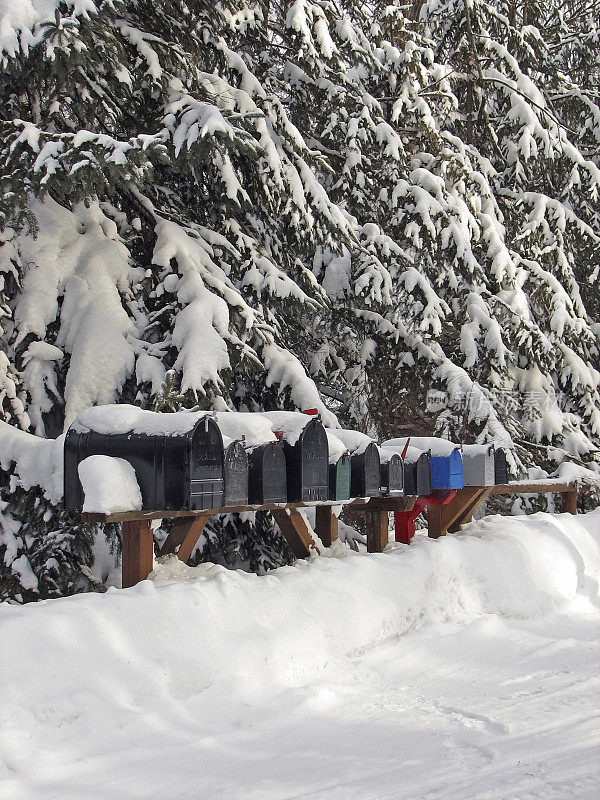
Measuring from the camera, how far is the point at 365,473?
501 centimetres

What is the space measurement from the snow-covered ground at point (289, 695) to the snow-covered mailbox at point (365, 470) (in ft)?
1.52

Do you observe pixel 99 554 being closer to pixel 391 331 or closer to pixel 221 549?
pixel 221 549

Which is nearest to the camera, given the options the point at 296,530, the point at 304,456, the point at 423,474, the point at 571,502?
the point at 304,456

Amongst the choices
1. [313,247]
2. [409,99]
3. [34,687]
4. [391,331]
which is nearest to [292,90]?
[409,99]

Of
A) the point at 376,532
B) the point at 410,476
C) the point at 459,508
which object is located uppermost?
the point at 410,476

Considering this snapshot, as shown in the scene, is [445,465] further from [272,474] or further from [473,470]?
[272,474]

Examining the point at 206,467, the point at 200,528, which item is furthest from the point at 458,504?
the point at 206,467

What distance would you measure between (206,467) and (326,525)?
2.08 meters

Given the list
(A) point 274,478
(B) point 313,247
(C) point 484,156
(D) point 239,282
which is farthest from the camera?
(C) point 484,156

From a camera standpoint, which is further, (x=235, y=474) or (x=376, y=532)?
(x=376, y=532)

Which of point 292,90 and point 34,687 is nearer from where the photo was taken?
point 34,687

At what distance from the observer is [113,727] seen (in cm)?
280

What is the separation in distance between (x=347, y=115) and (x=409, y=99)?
1.15 metres

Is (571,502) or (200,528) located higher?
(200,528)
